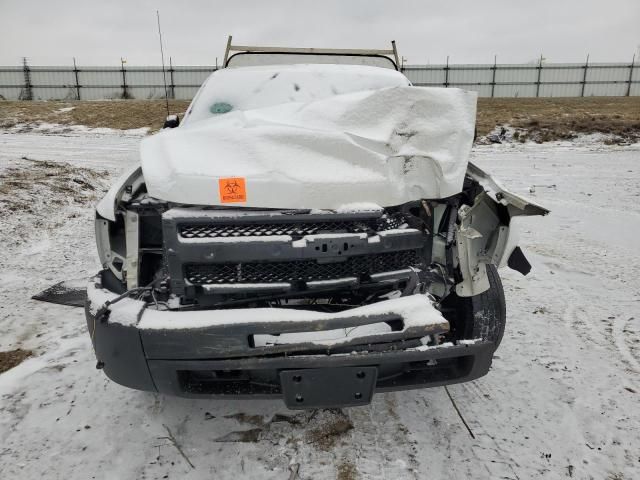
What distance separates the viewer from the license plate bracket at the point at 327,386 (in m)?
2.02

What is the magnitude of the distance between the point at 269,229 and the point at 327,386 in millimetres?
745

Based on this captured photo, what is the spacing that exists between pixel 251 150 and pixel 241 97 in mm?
1542

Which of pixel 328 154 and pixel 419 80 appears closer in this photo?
pixel 328 154

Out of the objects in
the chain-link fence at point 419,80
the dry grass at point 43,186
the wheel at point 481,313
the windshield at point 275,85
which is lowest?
the dry grass at point 43,186

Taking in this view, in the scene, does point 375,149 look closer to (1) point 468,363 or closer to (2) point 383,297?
(2) point 383,297

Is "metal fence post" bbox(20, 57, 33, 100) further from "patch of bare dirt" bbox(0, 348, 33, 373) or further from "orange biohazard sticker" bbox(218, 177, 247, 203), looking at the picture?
"orange biohazard sticker" bbox(218, 177, 247, 203)

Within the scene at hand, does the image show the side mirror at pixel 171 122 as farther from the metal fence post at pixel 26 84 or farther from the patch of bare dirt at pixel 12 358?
the metal fence post at pixel 26 84

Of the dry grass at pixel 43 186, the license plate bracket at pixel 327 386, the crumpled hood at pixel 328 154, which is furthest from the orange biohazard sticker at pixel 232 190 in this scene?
the dry grass at pixel 43 186

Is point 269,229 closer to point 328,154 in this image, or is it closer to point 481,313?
point 328,154

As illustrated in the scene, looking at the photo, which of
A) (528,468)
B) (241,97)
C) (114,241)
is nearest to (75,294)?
(114,241)

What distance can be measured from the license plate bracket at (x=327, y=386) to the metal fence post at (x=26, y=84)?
A: 34.0m

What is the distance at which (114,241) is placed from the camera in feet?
8.34

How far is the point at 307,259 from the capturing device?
218cm

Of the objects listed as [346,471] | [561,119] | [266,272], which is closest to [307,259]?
[266,272]
